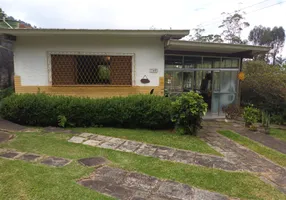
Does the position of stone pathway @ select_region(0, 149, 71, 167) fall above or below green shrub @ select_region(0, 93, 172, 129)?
below

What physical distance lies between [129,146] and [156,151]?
26.1 inches

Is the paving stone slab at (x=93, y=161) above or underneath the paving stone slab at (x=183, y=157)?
above

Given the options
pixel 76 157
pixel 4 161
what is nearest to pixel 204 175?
pixel 76 157

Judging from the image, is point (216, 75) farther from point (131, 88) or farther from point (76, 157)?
point (76, 157)

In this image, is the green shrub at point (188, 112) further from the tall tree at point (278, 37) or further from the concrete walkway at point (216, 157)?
the tall tree at point (278, 37)

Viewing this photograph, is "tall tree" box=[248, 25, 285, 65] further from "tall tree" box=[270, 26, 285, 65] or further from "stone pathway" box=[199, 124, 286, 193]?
"stone pathway" box=[199, 124, 286, 193]

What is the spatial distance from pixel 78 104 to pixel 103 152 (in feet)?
8.06

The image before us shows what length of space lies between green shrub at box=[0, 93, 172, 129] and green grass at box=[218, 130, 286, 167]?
194 cm

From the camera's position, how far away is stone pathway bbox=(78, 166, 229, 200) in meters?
2.67

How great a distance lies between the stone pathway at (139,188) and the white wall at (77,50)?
14.9 feet

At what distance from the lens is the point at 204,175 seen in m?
3.31

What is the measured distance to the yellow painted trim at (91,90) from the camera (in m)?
7.01

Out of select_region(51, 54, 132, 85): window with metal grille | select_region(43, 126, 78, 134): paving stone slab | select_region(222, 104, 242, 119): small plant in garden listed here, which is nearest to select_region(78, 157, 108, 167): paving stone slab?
select_region(43, 126, 78, 134): paving stone slab

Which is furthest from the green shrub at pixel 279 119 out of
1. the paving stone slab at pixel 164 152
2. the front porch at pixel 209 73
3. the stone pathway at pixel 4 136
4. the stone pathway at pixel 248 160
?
the stone pathway at pixel 4 136
